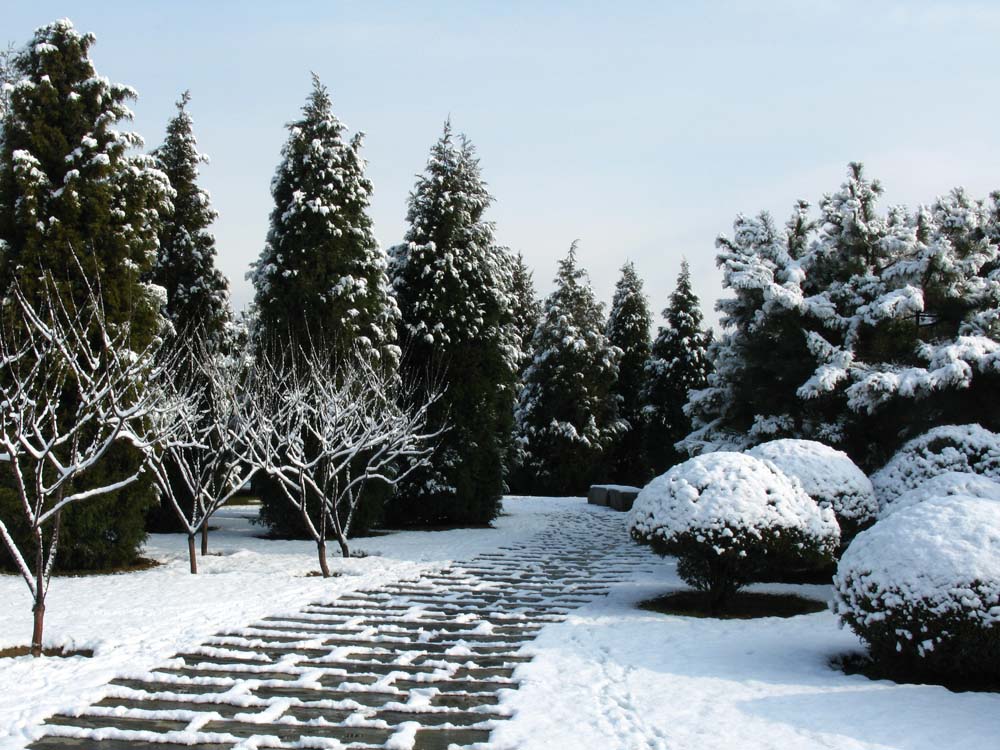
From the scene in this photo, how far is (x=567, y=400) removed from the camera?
31.9m

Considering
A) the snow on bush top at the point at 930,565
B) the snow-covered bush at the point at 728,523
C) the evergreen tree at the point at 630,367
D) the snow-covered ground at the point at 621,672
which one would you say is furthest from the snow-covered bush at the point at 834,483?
the evergreen tree at the point at 630,367

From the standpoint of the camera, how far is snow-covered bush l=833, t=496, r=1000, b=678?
5.96 metres

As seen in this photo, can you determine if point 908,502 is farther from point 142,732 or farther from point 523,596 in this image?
point 142,732

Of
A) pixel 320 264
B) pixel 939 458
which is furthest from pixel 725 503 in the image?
pixel 320 264

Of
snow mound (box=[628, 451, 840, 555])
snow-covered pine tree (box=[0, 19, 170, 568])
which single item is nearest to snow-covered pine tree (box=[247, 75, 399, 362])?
snow-covered pine tree (box=[0, 19, 170, 568])

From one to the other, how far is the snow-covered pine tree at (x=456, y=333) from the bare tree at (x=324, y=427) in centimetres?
115

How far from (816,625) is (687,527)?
5.11ft

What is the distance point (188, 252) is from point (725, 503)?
13812 millimetres

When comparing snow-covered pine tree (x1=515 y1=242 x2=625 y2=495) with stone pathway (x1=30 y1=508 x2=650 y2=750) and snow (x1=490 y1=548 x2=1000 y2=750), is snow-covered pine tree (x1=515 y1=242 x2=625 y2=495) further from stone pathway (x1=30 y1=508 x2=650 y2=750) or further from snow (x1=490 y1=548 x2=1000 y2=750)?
snow (x1=490 y1=548 x2=1000 y2=750)

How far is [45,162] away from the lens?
39.3 feet

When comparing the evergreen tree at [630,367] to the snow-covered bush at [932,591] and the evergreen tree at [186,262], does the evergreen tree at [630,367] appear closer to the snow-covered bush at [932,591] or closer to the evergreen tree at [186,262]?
the evergreen tree at [186,262]

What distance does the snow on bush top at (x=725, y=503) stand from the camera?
8680mm

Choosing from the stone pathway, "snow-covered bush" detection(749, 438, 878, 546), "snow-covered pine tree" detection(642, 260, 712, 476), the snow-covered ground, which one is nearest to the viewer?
the stone pathway

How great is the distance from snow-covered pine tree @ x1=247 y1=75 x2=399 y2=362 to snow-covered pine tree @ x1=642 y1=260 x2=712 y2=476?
16135 millimetres
